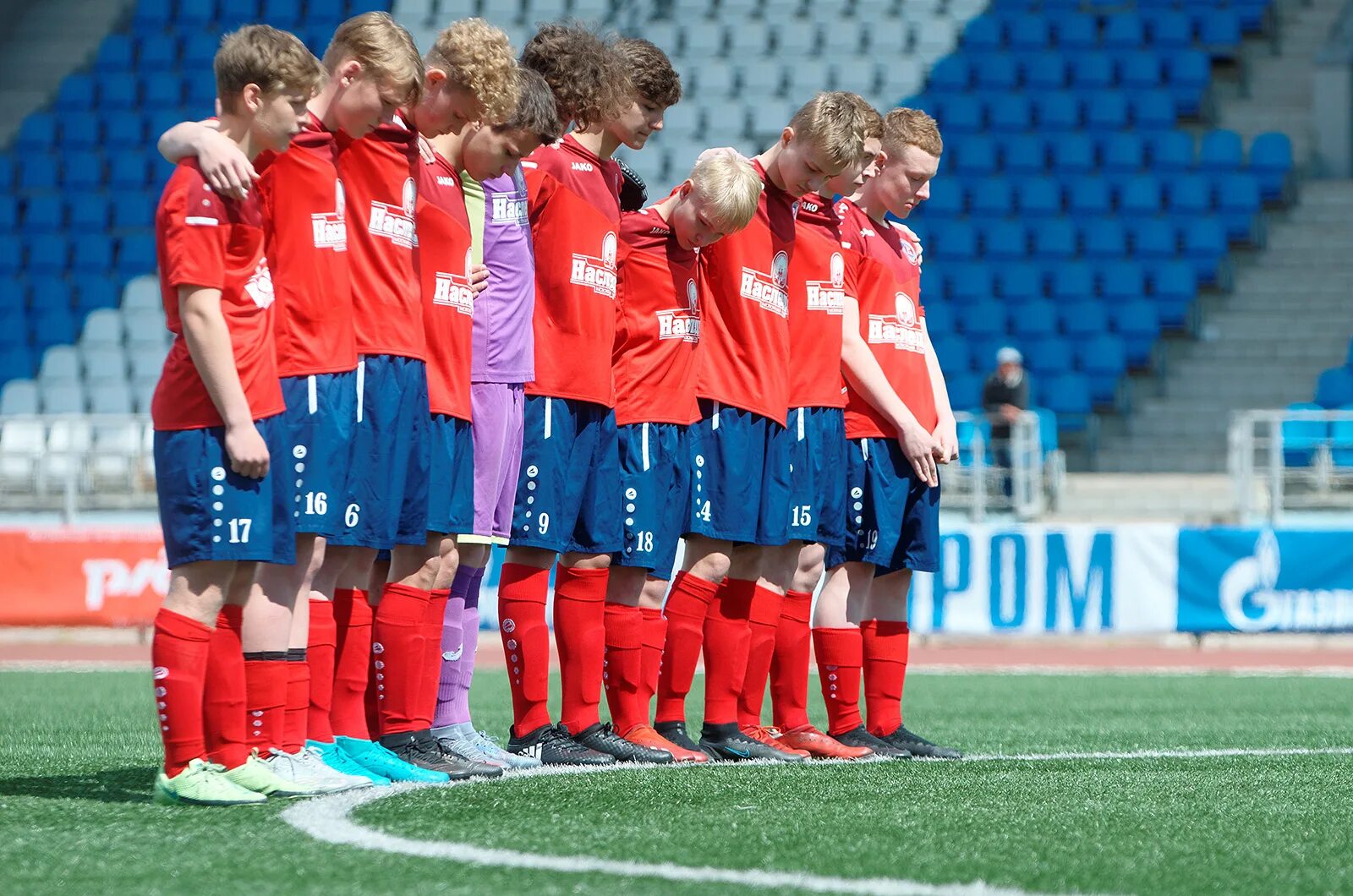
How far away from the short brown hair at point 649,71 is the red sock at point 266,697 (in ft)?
6.90

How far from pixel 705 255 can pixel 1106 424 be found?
12.0 metres

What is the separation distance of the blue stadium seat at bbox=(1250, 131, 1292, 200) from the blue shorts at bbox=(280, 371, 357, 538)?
1600 cm

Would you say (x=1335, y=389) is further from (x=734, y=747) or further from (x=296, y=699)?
(x=296, y=699)

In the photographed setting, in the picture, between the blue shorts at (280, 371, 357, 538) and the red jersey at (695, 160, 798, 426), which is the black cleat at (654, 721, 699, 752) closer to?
the red jersey at (695, 160, 798, 426)

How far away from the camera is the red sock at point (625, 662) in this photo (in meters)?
5.30

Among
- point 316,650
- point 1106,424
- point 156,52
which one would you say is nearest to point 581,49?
point 316,650

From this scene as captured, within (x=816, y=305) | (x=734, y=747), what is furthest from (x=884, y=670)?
(x=816, y=305)

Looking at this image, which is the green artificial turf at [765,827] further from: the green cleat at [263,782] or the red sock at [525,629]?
the red sock at [525,629]

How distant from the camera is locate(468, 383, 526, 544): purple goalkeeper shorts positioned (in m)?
4.91

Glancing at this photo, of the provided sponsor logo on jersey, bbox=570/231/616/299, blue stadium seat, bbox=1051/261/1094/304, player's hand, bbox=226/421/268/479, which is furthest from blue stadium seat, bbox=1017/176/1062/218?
player's hand, bbox=226/421/268/479

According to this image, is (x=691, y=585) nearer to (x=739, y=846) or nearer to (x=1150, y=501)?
(x=739, y=846)

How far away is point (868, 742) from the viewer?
5629mm

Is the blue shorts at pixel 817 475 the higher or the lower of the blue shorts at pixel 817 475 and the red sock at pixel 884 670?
the higher

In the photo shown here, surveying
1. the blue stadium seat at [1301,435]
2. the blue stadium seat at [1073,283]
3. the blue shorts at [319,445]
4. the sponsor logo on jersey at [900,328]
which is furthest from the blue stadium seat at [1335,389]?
the blue shorts at [319,445]
